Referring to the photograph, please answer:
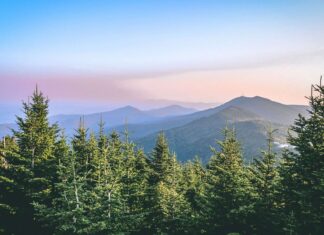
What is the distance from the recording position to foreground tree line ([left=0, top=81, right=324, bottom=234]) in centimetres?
2062

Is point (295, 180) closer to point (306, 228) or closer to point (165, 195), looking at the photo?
point (306, 228)

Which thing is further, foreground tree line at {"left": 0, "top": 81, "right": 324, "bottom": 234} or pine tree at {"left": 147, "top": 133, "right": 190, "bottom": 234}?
pine tree at {"left": 147, "top": 133, "right": 190, "bottom": 234}

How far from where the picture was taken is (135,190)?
33.2 meters

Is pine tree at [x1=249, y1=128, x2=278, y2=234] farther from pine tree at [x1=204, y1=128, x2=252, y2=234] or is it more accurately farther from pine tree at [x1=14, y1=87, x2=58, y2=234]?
pine tree at [x1=14, y1=87, x2=58, y2=234]

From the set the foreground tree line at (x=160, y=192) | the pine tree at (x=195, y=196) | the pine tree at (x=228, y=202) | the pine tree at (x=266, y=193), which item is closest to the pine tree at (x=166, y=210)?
the foreground tree line at (x=160, y=192)

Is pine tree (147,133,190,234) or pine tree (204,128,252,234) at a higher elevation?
pine tree (204,128,252,234)

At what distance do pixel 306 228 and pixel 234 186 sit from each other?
16.8ft

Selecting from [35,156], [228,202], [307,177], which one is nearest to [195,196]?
[228,202]

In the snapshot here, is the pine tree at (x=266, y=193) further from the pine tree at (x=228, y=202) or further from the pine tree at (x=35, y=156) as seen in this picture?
the pine tree at (x=35, y=156)

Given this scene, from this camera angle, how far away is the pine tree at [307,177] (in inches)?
760

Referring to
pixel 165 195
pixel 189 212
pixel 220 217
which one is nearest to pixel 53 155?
pixel 165 195

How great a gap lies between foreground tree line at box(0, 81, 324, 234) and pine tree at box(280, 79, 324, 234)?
2.2 inches

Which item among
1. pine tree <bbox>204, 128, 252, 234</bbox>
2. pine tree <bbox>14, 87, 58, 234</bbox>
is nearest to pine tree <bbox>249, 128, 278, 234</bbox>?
pine tree <bbox>204, 128, 252, 234</bbox>

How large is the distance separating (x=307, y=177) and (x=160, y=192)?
47.0ft
